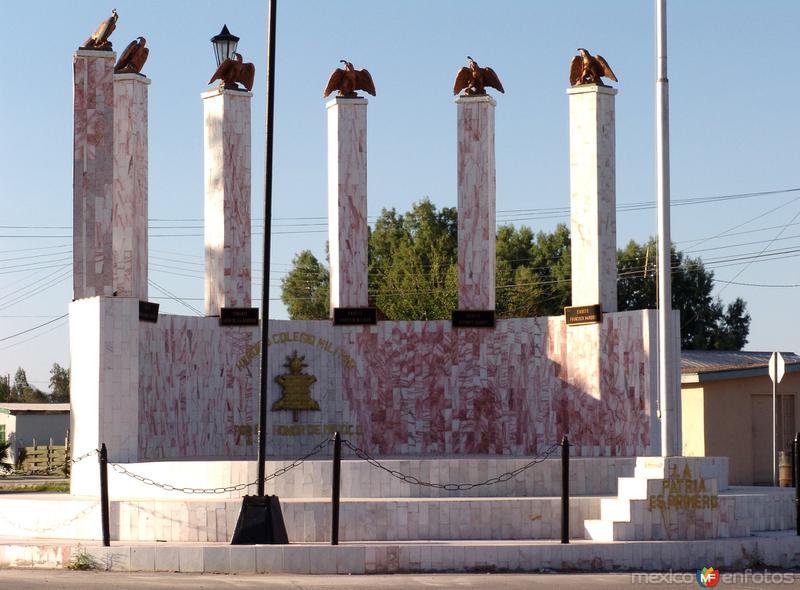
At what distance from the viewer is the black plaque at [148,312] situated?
20880 millimetres

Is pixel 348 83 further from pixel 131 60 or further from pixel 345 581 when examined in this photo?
pixel 345 581

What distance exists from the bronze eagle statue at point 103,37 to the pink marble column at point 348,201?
13.6 feet

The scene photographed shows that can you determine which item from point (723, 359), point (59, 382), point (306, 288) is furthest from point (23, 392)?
point (723, 359)

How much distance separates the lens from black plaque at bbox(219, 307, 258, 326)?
73.9ft

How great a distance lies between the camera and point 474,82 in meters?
23.2

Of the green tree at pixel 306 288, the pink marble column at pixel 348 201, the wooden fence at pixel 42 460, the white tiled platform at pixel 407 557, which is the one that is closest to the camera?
the white tiled platform at pixel 407 557

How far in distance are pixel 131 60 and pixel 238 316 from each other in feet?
16.1

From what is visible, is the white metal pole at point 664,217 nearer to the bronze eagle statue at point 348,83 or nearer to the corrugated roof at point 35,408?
the bronze eagle statue at point 348,83

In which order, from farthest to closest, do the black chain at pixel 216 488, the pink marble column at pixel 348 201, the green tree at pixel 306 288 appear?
the green tree at pixel 306 288 → the pink marble column at pixel 348 201 → the black chain at pixel 216 488

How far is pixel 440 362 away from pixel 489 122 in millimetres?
4496

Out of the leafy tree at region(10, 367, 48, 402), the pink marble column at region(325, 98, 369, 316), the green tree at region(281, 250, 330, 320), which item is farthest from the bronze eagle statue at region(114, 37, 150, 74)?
the leafy tree at region(10, 367, 48, 402)

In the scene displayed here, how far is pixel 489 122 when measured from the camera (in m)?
23.2

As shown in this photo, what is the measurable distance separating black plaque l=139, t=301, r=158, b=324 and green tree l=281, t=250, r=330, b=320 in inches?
1653

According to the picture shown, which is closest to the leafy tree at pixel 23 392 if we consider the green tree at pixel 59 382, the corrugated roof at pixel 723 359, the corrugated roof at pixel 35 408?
the green tree at pixel 59 382
